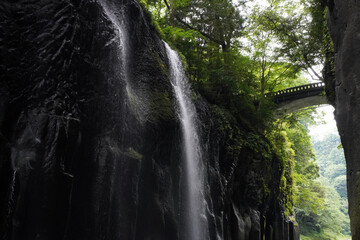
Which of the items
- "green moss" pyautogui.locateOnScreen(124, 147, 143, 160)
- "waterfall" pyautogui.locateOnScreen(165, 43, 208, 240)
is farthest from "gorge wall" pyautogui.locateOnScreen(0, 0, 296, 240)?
"waterfall" pyautogui.locateOnScreen(165, 43, 208, 240)

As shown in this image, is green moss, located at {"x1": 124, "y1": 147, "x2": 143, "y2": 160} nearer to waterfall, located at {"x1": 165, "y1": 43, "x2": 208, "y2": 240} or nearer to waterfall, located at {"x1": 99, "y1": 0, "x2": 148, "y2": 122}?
waterfall, located at {"x1": 99, "y1": 0, "x2": 148, "y2": 122}

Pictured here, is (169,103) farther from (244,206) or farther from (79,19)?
(244,206)

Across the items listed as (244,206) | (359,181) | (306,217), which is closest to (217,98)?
(244,206)

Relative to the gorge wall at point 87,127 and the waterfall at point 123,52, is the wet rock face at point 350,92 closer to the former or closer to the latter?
the gorge wall at point 87,127

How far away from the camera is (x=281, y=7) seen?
57.2 ft

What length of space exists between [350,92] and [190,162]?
6349 millimetres

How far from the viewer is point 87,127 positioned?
670 centimetres

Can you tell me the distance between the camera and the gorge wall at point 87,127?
5359mm

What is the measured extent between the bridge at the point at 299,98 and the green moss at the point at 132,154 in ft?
56.3

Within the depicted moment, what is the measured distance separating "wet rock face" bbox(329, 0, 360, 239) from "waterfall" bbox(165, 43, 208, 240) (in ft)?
17.9

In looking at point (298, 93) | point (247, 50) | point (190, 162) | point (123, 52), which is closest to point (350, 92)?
point (123, 52)

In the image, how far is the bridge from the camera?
74.3 ft

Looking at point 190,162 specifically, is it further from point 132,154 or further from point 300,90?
point 300,90

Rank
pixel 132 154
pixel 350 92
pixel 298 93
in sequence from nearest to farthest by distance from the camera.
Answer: pixel 350 92, pixel 132 154, pixel 298 93
